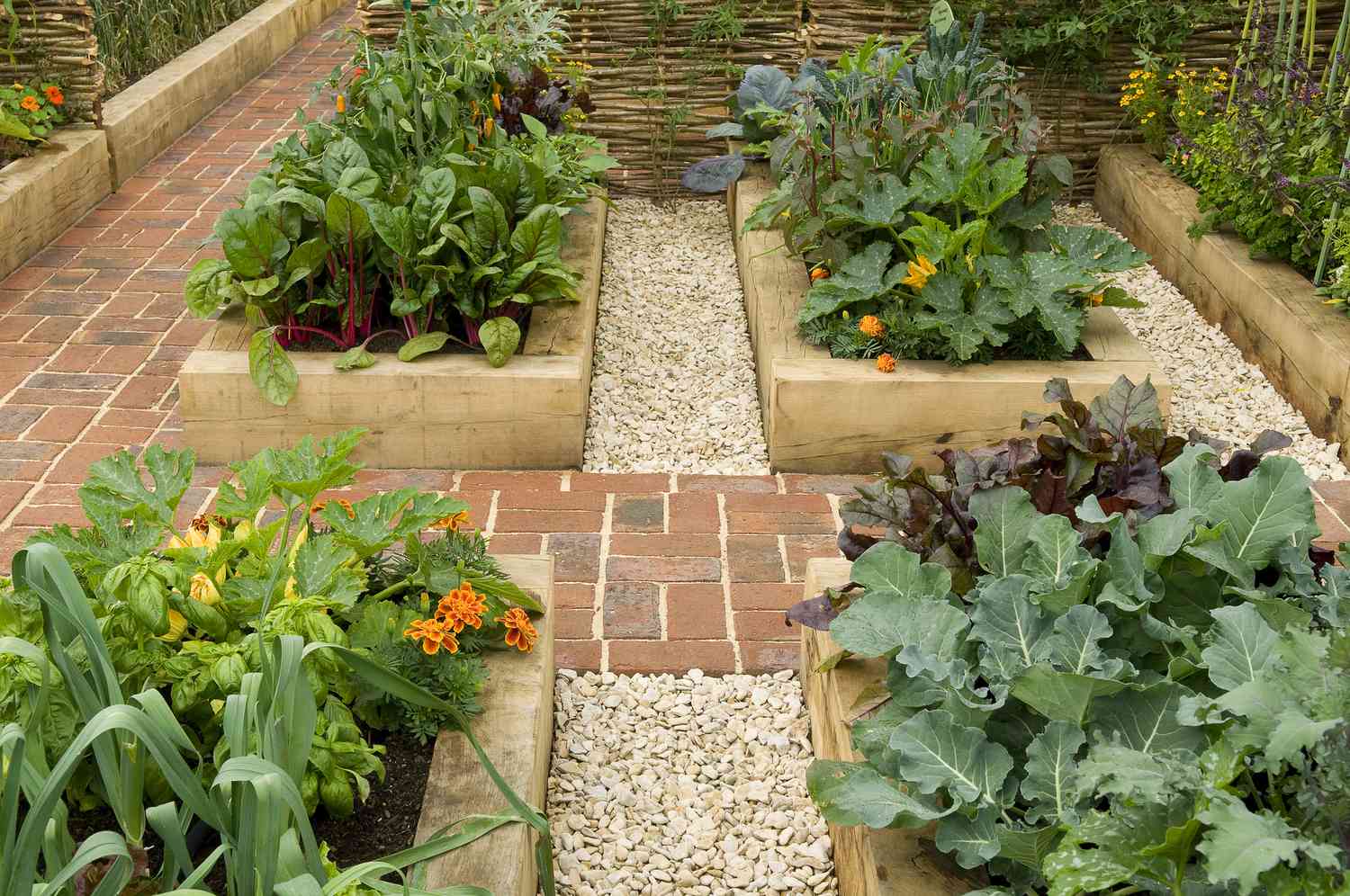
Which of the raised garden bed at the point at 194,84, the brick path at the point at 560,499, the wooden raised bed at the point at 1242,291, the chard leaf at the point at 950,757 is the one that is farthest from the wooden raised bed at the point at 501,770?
the raised garden bed at the point at 194,84

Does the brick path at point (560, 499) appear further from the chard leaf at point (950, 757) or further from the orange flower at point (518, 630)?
the chard leaf at point (950, 757)

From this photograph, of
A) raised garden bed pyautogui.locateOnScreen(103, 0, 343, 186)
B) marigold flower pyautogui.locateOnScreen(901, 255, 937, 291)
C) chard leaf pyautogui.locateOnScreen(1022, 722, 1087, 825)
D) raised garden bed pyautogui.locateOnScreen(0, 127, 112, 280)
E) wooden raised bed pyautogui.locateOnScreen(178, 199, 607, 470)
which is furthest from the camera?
raised garden bed pyautogui.locateOnScreen(103, 0, 343, 186)

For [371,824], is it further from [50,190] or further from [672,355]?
[50,190]

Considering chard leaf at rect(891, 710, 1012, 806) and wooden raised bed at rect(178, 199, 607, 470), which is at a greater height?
chard leaf at rect(891, 710, 1012, 806)

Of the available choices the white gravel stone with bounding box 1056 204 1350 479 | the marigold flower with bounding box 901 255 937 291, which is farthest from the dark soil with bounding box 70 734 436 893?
the white gravel stone with bounding box 1056 204 1350 479

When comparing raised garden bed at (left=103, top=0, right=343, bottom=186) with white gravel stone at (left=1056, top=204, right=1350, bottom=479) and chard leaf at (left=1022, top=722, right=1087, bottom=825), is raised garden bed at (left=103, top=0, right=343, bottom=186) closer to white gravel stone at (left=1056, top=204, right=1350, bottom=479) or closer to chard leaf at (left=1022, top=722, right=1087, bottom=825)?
white gravel stone at (left=1056, top=204, right=1350, bottom=479)

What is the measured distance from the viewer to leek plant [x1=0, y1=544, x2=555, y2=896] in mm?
1655

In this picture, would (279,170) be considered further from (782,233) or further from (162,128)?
(162,128)

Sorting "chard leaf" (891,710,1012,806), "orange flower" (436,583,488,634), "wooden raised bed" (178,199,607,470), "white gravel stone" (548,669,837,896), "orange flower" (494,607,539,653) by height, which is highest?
"chard leaf" (891,710,1012,806)

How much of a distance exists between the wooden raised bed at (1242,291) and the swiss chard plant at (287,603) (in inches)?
117

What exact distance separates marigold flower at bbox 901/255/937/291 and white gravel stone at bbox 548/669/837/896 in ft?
5.28

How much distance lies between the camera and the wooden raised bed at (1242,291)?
4324mm

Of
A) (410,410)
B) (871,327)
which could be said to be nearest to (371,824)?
(410,410)

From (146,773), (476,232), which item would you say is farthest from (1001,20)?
(146,773)
